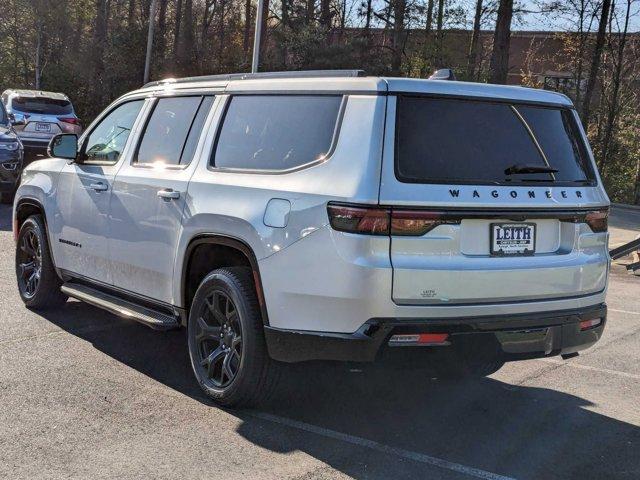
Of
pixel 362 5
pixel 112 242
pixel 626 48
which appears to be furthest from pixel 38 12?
pixel 112 242

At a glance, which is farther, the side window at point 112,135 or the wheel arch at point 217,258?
the side window at point 112,135

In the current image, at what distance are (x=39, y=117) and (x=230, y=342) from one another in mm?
15965

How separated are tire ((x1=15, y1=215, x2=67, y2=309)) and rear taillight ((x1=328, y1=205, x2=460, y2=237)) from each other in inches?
136

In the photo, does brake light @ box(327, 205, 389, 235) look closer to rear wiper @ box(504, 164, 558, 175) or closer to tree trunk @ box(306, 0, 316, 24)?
rear wiper @ box(504, 164, 558, 175)

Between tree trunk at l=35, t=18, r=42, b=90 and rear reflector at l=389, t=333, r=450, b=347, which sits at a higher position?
tree trunk at l=35, t=18, r=42, b=90

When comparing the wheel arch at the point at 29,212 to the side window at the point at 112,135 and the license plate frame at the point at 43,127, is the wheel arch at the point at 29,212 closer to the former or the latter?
the side window at the point at 112,135

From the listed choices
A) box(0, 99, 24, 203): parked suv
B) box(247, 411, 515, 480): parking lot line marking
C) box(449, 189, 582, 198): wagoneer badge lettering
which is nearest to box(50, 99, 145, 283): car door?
box(247, 411, 515, 480): parking lot line marking

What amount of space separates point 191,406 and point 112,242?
1.48 m

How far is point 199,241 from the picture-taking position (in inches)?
179

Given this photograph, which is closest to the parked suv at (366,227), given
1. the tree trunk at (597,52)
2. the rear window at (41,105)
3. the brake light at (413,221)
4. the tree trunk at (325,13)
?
the brake light at (413,221)

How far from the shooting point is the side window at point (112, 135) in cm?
565

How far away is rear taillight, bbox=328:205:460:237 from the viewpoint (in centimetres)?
370

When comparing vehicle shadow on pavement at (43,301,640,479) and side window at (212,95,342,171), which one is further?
side window at (212,95,342,171)

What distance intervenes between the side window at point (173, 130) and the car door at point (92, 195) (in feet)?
0.77
